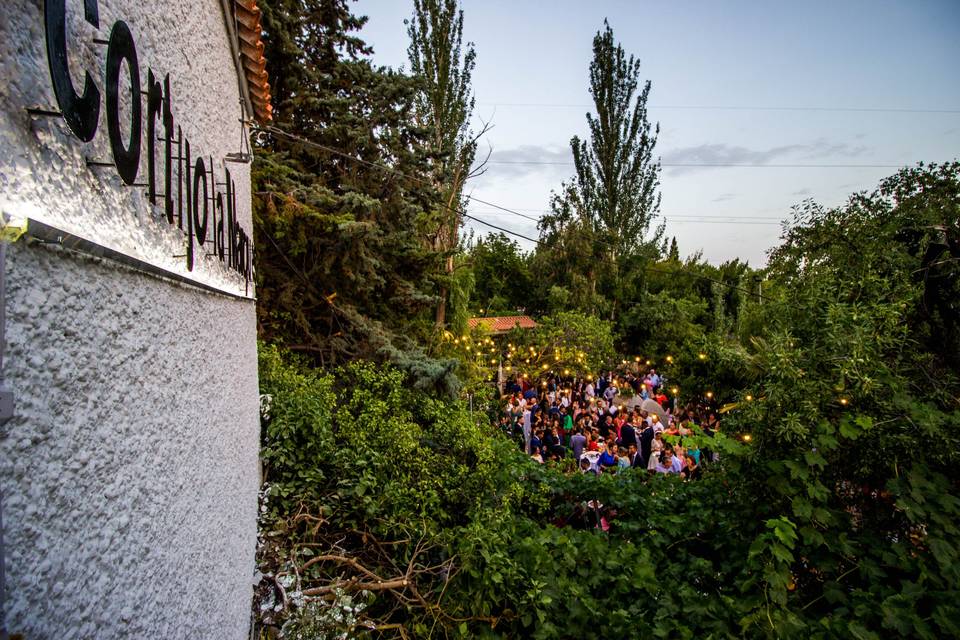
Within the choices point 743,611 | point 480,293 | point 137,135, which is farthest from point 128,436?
point 480,293

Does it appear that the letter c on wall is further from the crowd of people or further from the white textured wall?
the crowd of people

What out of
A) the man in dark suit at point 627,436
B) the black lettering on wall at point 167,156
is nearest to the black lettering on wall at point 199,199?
the black lettering on wall at point 167,156

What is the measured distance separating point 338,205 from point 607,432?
24.4 ft

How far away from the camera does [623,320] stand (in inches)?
1011

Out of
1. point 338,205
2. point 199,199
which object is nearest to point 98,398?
point 199,199

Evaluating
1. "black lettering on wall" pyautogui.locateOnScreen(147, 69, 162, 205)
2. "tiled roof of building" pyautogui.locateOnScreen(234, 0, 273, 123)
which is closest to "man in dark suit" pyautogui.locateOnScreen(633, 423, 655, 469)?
→ "tiled roof of building" pyautogui.locateOnScreen(234, 0, 273, 123)

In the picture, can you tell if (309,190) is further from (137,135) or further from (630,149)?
(630,149)

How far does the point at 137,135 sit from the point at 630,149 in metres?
25.7

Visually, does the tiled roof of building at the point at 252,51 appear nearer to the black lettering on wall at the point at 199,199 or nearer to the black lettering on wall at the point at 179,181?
the black lettering on wall at the point at 199,199

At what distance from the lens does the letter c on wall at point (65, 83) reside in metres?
0.80

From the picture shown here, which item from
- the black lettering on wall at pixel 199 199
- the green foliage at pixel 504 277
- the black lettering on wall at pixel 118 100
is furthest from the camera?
the green foliage at pixel 504 277

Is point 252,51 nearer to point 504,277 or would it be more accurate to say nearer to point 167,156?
point 167,156

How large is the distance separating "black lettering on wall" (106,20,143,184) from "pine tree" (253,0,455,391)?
6618mm

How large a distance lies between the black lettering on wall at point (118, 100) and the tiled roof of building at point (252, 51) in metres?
2.82
